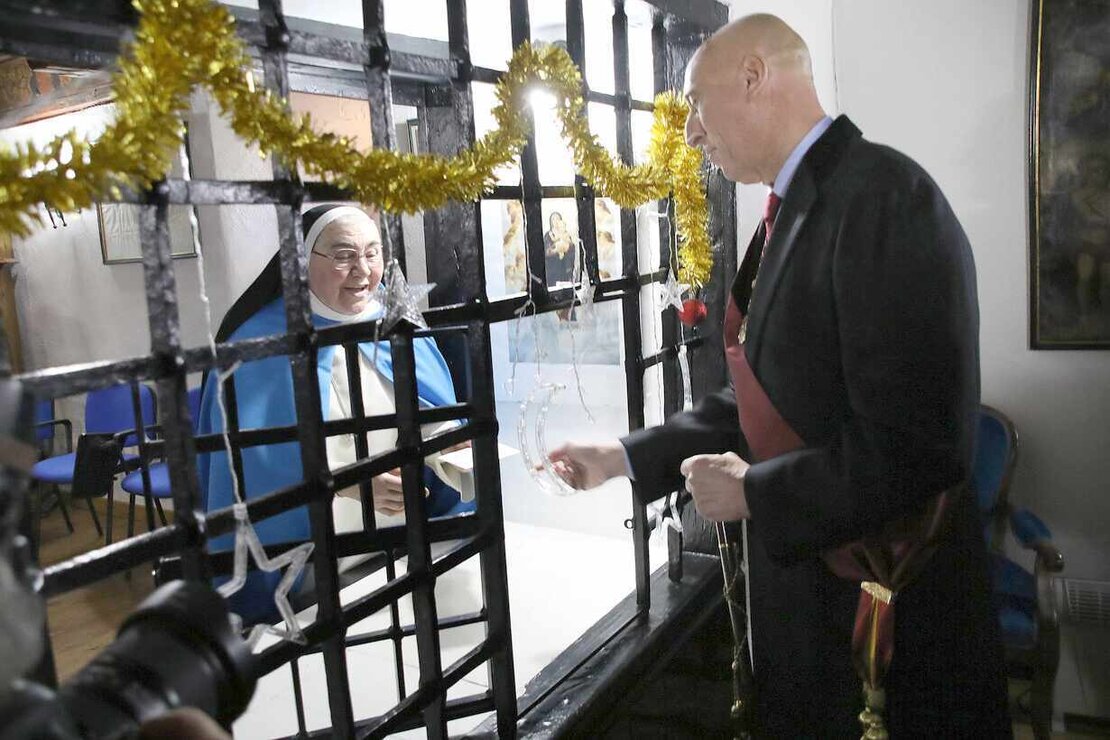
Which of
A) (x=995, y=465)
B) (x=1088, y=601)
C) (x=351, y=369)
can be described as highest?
(x=351, y=369)

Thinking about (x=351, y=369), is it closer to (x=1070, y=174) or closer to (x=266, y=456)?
(x=266, y=456)

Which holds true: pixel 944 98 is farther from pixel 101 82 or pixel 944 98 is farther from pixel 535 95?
pixel 101 82

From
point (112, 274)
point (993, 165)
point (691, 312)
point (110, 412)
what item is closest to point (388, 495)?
point (691, 312)

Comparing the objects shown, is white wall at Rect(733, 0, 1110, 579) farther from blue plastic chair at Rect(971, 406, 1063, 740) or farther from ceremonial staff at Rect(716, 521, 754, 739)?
ceremonial staff at Rect(716, 521, 754, 739)

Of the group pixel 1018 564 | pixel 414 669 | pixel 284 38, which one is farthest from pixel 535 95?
pixel 1018 564

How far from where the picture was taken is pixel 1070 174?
2.17 meters

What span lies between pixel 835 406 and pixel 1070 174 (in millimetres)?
1444

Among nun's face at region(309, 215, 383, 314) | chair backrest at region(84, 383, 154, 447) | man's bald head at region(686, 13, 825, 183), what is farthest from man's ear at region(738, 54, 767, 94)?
chair backrest at region(84, 383, 154, 447)

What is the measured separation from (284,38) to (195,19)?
0.16 m

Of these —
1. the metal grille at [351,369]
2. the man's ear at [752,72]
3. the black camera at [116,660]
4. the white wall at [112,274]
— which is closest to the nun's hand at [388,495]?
Answer: the metal grille at [351,369]

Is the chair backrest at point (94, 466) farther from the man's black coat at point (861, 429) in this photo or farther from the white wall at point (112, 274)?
the man's black coat at point (861, 429)

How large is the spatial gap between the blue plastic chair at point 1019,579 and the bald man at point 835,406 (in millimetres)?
606

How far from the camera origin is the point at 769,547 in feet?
4.08

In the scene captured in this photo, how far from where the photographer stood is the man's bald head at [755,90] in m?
1.28
